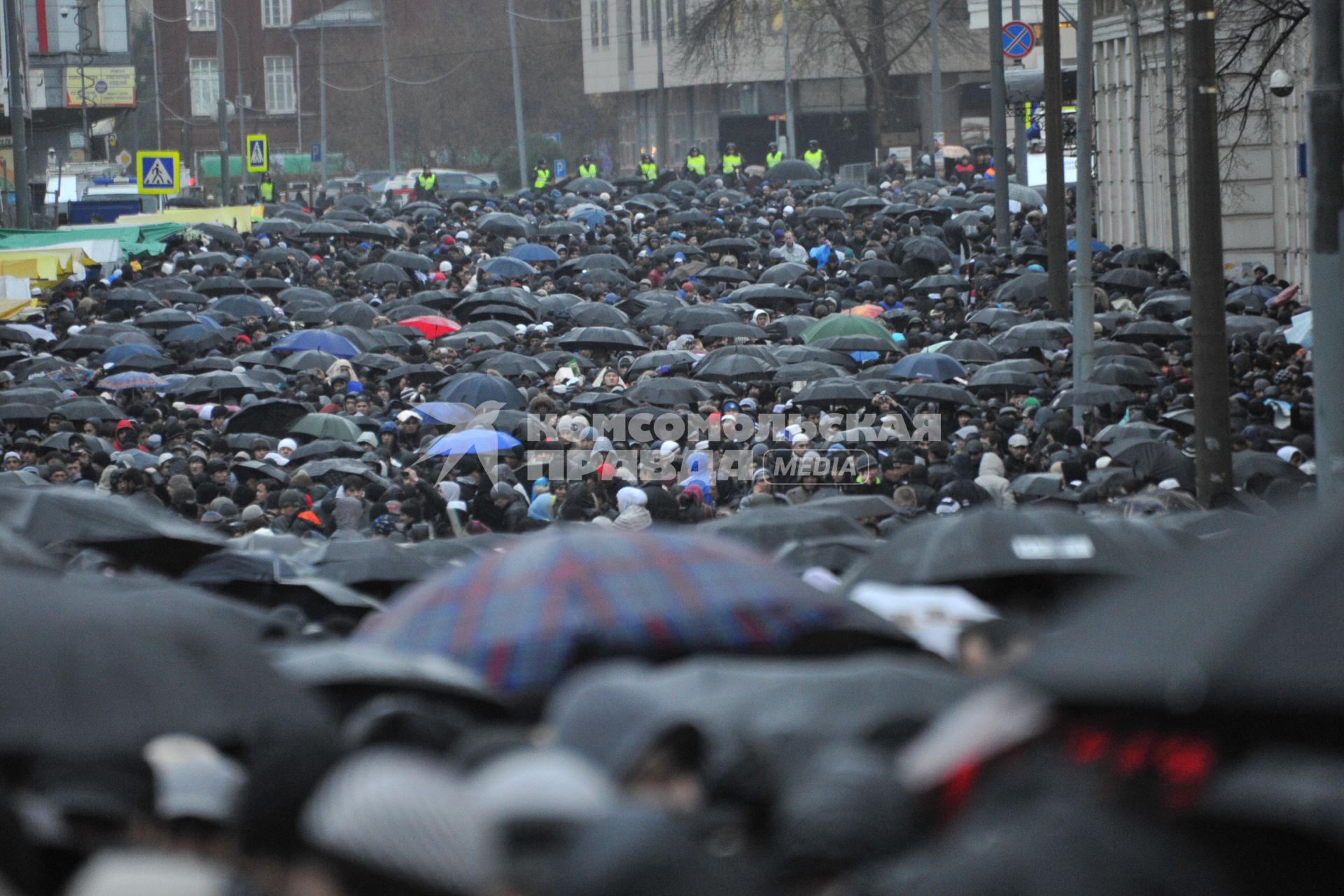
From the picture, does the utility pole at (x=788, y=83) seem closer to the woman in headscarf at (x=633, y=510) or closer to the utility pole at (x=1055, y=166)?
the utility pole at (x=1055, y=166)

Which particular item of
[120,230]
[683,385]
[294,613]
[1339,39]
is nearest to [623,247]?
[120,230]

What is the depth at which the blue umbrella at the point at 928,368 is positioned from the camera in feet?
71.0

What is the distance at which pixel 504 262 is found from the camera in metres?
34.6

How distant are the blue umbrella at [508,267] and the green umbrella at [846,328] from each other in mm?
9869

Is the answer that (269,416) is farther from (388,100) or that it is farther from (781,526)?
(388,100)

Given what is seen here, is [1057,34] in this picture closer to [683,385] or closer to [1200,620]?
[683,385]

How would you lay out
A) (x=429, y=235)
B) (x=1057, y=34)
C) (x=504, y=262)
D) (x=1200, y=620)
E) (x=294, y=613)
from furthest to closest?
(x=429, y=235) → (x=504, y=262) → (x=1057, y=34) → (x=294, y=613) → (x=1200, y=620)

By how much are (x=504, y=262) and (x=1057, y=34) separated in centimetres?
1056

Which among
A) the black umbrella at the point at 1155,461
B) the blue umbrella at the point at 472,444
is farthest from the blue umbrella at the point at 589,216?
the black umbrella at the point at 1155,461

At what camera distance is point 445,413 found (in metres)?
20.9

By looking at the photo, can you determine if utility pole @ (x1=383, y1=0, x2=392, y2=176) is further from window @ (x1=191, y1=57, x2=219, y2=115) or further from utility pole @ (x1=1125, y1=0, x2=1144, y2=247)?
utility pole @ (x1=1125, y1=0, x2=1144, y2=247)

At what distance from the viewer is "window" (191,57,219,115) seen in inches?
3755

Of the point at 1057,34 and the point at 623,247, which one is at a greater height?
the point at 1057,34

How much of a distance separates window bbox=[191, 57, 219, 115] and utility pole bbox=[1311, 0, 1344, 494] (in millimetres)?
87195
